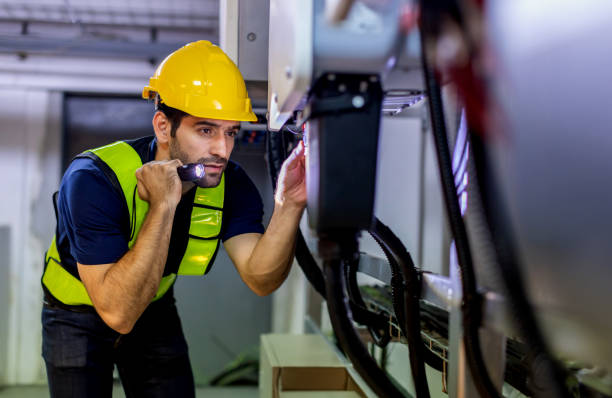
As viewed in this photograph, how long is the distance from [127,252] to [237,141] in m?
1.15

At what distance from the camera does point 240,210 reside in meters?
1.50

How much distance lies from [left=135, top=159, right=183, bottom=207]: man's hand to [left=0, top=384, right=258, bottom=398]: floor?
2.25 meters

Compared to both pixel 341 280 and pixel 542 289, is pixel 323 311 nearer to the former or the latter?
pixel 341 280

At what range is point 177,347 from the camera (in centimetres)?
150

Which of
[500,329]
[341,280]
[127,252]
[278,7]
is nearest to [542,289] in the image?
[500,329]

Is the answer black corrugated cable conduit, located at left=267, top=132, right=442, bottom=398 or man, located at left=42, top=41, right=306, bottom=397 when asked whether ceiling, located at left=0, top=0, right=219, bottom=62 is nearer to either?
man, located at left=42, top=41, right=306, bottom=397

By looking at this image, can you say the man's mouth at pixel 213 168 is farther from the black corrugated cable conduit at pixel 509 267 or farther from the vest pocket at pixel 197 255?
the black corrugated cable conduit at pixel 509 267

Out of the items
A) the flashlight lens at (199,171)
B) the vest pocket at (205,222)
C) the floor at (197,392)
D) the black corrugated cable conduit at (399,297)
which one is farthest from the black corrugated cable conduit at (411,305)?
the floor at (197,392)

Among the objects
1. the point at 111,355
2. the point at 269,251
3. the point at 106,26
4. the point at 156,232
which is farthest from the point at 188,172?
the point at 106,26

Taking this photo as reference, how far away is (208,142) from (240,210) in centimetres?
22

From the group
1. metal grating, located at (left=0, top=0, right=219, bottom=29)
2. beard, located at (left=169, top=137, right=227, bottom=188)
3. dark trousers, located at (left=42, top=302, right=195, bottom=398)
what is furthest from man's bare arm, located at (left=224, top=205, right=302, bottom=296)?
metal grating, located at (left=0, top=0, right=219, bottom=29)

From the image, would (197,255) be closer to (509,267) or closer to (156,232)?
(156,232)

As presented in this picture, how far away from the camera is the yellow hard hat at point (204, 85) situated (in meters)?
1.33

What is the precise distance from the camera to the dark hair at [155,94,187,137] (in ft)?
4.51
